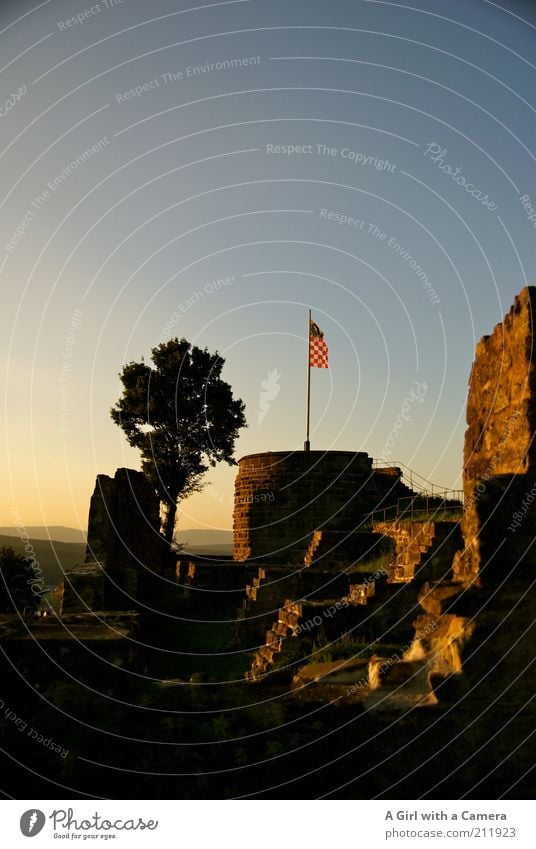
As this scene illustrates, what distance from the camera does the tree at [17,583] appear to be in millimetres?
19366

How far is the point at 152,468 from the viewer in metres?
32.2

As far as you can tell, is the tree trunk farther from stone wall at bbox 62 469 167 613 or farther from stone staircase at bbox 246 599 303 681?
stone staircase at bbox 246 599 303 681

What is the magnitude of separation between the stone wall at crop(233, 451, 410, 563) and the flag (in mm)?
4239

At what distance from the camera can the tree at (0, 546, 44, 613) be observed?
1937cm

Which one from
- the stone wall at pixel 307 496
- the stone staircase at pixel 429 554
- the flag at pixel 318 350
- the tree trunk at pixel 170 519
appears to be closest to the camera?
the stone staircase at pixel 429 554

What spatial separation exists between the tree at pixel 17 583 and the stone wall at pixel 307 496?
830 centimetres

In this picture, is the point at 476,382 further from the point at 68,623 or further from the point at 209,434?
the point at 209,434

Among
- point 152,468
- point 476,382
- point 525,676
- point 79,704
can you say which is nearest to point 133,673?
point 79,704

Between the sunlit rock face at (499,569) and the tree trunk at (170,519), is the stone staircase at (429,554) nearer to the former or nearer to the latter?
the sunlit rock face at (499,569)

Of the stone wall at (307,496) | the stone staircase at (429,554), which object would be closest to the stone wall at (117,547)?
the stone staircase at (429,554)

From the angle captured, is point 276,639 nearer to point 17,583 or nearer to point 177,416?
point 17,583

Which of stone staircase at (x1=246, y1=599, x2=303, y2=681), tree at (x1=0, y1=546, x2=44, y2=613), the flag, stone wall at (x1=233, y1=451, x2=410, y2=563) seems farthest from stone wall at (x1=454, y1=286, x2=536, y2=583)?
the flag

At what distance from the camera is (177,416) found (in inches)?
1294

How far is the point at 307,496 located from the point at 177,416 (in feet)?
30.9
